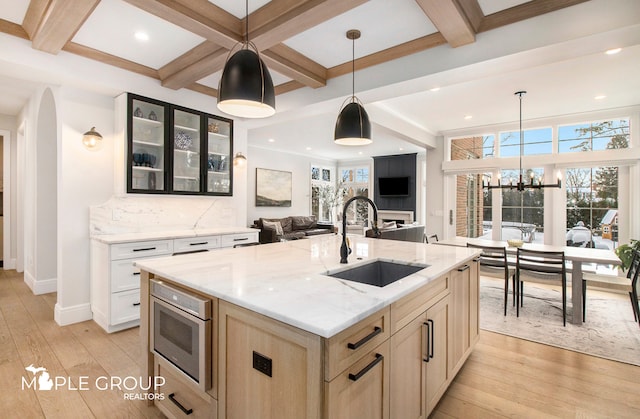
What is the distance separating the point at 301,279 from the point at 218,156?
3265 mm

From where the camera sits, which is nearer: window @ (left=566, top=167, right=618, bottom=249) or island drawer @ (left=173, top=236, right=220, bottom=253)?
island drawer @ (left=173, top=236, right=220, bottom=253)

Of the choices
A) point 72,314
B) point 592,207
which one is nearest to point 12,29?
point 72,314

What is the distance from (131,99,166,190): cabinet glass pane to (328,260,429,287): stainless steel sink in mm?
2836

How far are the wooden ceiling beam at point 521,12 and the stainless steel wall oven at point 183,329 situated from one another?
9.68 feet

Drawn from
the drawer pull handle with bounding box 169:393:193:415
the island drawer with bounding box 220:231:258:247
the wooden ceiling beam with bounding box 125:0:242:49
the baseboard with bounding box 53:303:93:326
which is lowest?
the baseboard with bounding box 53:303:93:326

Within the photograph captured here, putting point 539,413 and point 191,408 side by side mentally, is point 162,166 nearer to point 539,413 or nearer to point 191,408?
point 191,408

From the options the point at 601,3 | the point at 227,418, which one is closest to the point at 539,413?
the point at 227,418

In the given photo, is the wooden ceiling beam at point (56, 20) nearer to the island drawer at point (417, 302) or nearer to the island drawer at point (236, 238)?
the island drawer at point (236, 238)

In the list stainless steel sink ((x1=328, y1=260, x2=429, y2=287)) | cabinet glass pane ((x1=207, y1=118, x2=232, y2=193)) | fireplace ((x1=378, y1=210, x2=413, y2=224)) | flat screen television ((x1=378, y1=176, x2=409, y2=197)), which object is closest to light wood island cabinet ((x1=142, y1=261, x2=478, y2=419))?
stainless steel sink ((x1=328, y1=260, x2=429, y2=287))

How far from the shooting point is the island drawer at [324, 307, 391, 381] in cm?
102

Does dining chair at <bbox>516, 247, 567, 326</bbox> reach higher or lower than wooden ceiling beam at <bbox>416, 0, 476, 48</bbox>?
lower

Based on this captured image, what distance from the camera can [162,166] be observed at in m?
3.73

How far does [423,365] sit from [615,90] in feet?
16.1

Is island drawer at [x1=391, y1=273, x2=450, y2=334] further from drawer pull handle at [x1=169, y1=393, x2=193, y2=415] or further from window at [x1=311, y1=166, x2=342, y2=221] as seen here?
window at [x1=311, y1=166, x2=342, y2=221]
